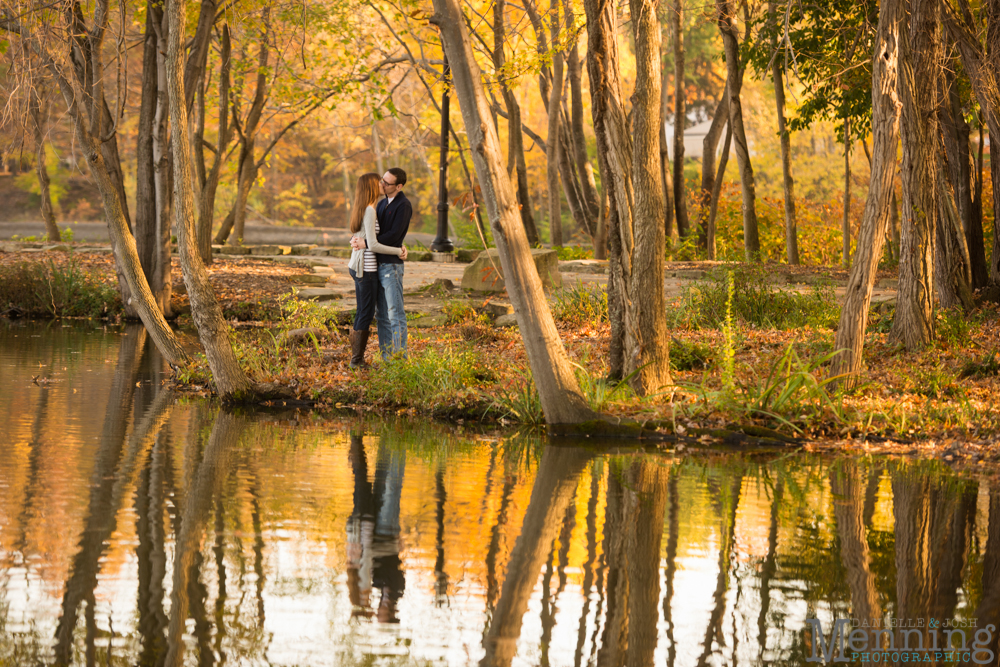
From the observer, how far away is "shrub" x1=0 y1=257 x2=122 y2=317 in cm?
1689

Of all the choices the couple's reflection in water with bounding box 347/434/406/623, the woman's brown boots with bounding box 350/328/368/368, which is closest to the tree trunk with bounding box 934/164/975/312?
the woman's brown boots with bounding box 350/328/368/368

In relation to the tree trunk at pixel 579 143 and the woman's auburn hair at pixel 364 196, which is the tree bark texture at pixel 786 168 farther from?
the woman's auburn hair at pixel 364 196

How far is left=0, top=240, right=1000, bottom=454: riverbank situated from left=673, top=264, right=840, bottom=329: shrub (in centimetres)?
2

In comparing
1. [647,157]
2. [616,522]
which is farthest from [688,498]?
[647,157]

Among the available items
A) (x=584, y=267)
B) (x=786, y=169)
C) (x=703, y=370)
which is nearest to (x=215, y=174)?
(x=584, y=267)

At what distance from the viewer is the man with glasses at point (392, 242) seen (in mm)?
9641

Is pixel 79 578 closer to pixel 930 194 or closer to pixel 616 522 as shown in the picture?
pixel 616 522

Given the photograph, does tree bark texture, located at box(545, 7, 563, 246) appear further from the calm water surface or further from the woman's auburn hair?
the calm water surface

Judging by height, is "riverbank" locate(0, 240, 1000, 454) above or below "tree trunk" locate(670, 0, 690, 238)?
below

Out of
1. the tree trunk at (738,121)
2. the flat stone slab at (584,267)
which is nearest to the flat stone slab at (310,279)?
the flat stone slab at (584,267)

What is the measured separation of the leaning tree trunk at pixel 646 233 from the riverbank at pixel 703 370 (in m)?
0.31

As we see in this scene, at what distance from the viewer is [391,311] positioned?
9781mm

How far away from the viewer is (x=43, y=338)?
13930mm

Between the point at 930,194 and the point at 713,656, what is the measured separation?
7794mm
